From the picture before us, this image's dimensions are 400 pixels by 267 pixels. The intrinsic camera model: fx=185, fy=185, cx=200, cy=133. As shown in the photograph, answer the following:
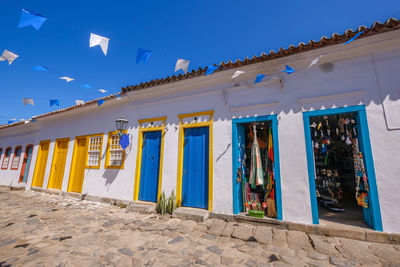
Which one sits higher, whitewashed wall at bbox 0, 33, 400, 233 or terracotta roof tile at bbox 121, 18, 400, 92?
terracotta roof tile at bbox 121, 18, 400, 92

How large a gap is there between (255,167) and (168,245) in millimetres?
2759

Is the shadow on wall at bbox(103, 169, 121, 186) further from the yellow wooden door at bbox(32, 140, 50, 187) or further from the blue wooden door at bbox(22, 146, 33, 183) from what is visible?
the blue wooden door at bbox(22, 146, 33, 183)

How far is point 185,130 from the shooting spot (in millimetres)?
5832

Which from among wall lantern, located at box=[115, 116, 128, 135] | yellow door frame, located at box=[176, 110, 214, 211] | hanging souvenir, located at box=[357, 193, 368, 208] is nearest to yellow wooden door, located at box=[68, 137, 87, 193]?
wall lantern, located at box=[115, 116, 128, 135]

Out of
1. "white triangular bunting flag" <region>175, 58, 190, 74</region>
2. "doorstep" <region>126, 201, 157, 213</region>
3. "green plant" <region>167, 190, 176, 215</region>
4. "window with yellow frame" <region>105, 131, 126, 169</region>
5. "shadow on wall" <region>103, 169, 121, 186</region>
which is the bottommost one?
"doorstep" <region>126, 201, 157, 213</region>

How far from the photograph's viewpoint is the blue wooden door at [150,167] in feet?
19.7

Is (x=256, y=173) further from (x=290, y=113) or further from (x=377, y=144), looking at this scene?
(x=377, y=144)

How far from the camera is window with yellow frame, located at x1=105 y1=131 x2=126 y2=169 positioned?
7012 millimetres

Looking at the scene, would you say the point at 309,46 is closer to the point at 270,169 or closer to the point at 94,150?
the point at 270,169

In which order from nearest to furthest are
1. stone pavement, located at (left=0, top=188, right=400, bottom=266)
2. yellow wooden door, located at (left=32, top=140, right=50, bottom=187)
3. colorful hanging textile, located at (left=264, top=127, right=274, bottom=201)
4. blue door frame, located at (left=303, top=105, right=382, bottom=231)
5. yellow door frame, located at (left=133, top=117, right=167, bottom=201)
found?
stone pavement, located at (left=0, top=188, right=400, bottom=266)
blue door frame, located at (left=303, top=105, right=382, bottom=231)
colorful hanging textile, located at (left=264, top=127, right=274, bottom=201)
yellow door frame, located at (left=133, top=117, right=167, bottom=201)
yellow wooden door, located at (left=32, top=140, right=50, bottom=187)

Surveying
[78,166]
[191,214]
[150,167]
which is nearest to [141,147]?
[150,167]

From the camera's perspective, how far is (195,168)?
17.8 ft

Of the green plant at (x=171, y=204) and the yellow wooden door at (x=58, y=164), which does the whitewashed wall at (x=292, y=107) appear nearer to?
the green plant at (x=171, y=204)

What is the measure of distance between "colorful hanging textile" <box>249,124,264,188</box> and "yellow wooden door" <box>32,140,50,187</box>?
10.6 metres
